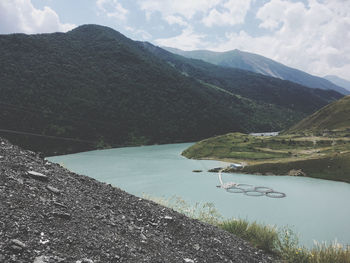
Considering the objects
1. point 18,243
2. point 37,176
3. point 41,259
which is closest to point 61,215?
point 18,243

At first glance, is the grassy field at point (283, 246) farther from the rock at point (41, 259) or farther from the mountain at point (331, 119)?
the mountain at point (331, 119)

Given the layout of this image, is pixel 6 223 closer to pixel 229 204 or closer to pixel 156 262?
pixel 156 262

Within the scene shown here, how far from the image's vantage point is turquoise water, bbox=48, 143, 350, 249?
3621 cm

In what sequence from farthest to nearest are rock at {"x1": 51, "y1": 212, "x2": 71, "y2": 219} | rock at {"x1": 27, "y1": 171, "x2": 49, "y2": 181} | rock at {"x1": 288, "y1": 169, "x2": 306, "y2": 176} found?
rock at {"x1": 288, "y1": 169, "x2": 306, "y2": 176} → rock at {"x1": 27, "y1": 171, "x2": 49, "y2": 181} → rock at {"x1": 51, "y1": 212, "x2": 71, "y2": 219}

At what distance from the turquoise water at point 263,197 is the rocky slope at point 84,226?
8840 mm

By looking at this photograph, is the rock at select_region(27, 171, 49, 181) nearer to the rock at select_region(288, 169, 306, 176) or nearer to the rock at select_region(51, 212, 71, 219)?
the rock at select_region(51, 212, 71, 219)

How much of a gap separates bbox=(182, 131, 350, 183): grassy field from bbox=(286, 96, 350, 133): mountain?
35914 millimetres

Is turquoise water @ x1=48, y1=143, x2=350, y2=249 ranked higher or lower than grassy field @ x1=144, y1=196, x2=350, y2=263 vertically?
lower

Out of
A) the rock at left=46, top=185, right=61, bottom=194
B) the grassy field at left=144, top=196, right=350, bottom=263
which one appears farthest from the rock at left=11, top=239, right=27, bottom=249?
the grassy field at left=144, top=196, right=350, bottom=263

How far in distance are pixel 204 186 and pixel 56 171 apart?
52.7 m

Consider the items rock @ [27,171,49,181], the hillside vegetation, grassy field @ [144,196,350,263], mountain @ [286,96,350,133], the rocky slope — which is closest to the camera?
the rocky slope

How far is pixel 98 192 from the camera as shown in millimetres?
12602

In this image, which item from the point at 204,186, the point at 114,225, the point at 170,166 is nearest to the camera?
the point at 114,225

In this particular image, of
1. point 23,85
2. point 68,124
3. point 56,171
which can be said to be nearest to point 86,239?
point 56,171
